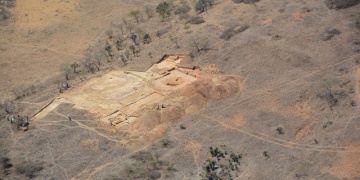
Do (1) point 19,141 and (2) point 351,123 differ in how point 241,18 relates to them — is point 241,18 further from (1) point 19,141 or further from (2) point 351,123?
(1) point 19,141

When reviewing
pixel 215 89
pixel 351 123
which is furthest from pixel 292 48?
pixel 351 123

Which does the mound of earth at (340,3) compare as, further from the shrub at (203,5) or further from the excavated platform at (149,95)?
the excavated platform at (149,95)

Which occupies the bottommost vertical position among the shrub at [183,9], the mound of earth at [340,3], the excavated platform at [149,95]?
the excavated platform at [149,95]

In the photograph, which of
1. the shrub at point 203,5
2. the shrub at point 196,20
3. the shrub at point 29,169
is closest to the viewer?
the shrub at point 29,169

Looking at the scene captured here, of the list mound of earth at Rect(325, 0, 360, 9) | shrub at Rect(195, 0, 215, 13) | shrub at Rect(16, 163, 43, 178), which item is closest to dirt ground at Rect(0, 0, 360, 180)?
shrub at Rect(16, 163, 43, 178)

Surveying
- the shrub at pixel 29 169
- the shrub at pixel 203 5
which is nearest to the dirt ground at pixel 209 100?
the shrub at pixel 29 169

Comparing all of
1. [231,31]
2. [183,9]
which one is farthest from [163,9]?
[231,31]

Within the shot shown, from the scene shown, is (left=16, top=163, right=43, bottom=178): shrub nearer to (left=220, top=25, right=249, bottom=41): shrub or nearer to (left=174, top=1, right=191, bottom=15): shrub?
(left=220, top=25, right=249, bottom=41): shrub

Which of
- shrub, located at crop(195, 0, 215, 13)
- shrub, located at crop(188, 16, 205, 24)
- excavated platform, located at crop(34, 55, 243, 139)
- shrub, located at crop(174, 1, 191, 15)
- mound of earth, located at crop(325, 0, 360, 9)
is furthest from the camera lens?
shrub, located at crop(174, 1, 191, 15)
